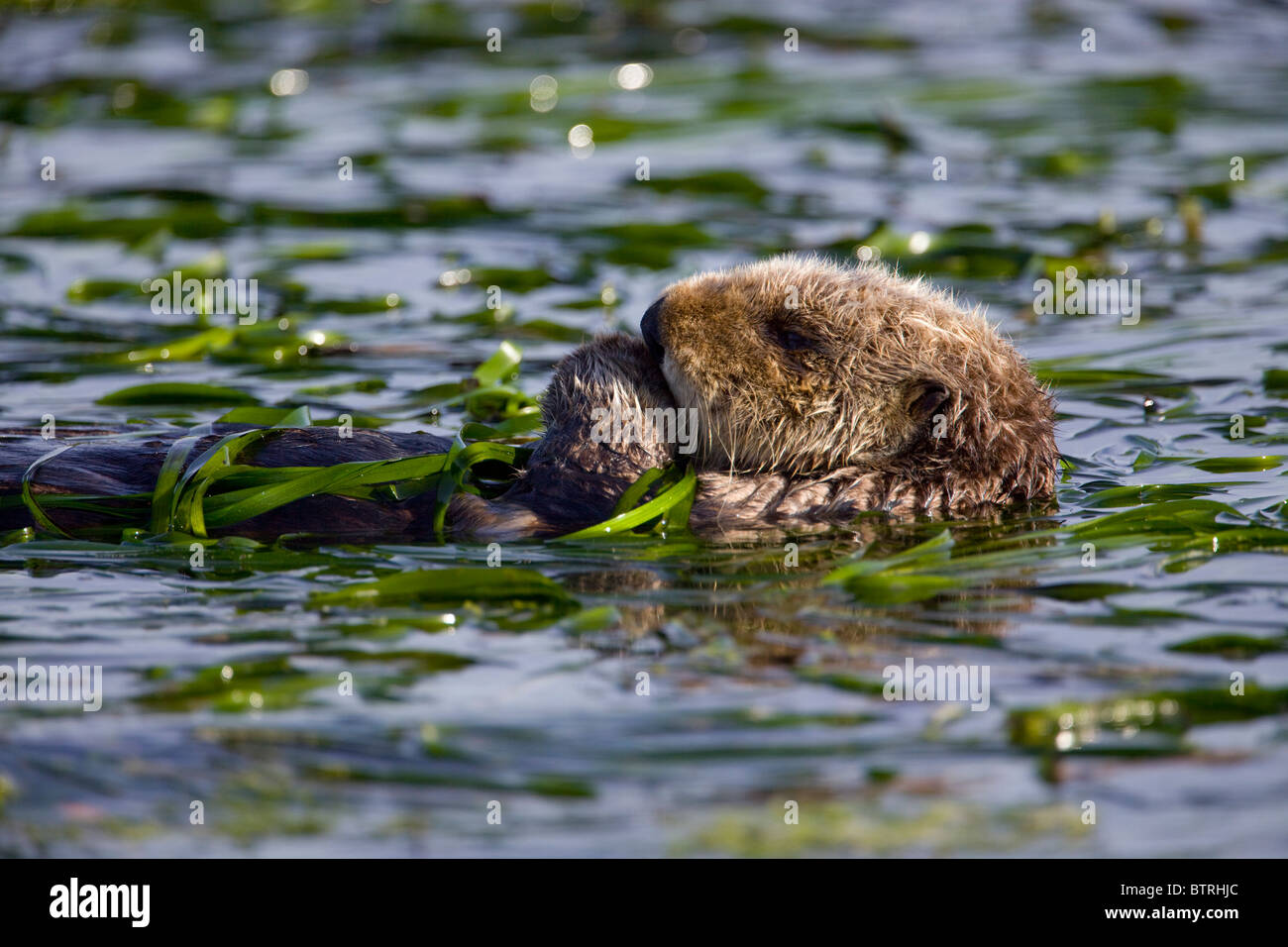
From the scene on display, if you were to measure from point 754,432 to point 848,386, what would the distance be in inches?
14.2

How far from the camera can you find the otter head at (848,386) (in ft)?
17.1

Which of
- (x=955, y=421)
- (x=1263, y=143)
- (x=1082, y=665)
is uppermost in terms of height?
(x=1263, y=143)

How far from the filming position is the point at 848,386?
5316mm

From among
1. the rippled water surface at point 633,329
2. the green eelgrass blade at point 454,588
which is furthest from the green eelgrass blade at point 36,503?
the green eelgrass blade at point 454,588

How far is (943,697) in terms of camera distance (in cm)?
383

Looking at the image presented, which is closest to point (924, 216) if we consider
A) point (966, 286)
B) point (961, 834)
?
point (966, 286)

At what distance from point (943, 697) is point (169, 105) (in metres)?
10.9

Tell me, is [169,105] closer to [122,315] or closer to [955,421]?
[122,315]

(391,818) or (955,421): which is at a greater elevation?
(955,421)

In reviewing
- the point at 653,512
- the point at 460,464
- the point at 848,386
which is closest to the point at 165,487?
the point at 460,464

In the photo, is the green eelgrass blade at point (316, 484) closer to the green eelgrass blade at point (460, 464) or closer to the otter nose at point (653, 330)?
the green eelgrass blade at point (460, 464)

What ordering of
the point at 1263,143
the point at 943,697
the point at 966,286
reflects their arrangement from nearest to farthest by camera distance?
the point at 943,697 → the point at 966,286 → the point at 1263,143

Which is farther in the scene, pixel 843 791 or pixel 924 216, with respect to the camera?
pixel 924 216

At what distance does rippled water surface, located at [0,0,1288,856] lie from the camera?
340 centimetres
